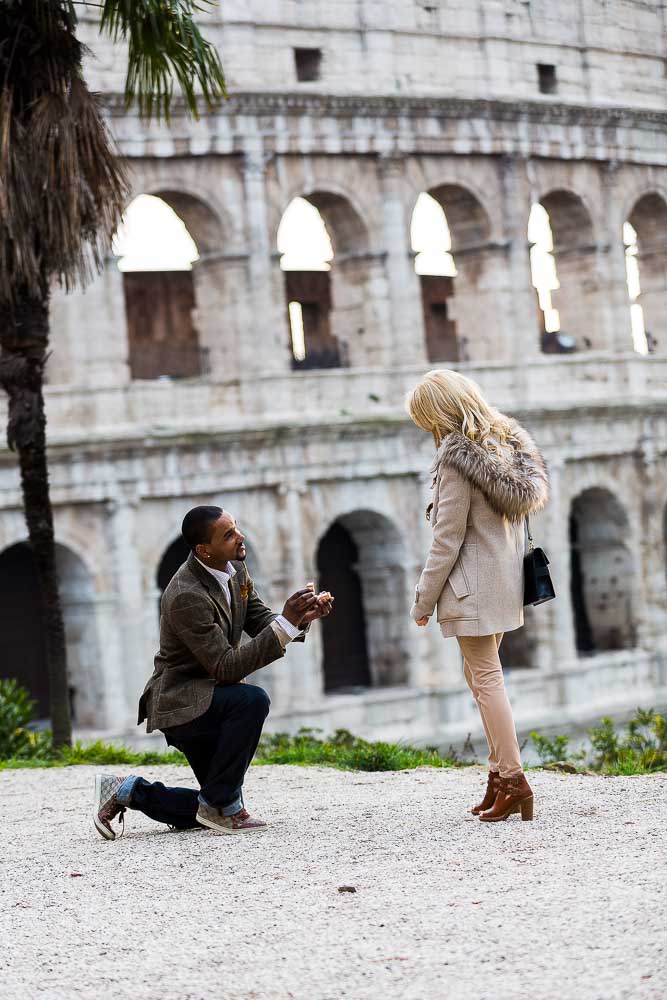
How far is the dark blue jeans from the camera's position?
8.97 meters

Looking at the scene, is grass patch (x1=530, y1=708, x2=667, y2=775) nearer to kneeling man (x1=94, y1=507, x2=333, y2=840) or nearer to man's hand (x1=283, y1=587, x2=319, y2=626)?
kneeling man (x1=94, y1=507, x2=333, y2=840)

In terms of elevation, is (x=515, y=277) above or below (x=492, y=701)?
above

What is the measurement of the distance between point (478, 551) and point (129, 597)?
50.6 ft

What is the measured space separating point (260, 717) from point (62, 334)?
1543 cm

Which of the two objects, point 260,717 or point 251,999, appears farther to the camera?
point 260,717

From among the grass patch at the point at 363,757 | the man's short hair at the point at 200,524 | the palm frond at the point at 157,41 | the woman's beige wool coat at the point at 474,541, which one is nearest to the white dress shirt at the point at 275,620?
the man's short hair at the point at 200,524

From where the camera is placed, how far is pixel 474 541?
8.89 m

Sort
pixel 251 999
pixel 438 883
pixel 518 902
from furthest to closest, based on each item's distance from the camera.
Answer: pixel 438 883, pixel 518 902, pixel 251 999

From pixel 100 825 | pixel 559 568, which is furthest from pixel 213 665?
pixel 559 568

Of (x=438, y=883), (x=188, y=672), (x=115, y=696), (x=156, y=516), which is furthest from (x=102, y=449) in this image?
(x=438, y=883)

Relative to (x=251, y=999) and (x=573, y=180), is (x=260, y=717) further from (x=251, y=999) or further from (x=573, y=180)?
(x=573, y=180)

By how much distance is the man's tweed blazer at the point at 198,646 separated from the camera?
28.9 feet

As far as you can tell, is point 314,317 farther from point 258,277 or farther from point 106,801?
point 106,801

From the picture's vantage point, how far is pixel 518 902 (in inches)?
285
